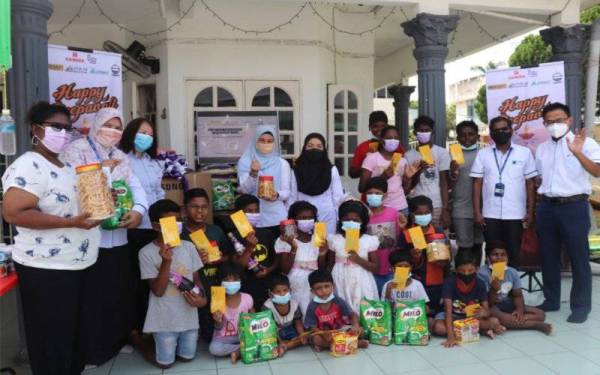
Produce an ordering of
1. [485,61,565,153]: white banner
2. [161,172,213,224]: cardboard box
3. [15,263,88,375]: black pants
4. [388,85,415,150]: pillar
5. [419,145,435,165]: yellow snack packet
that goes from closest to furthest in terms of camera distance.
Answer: [15,263,88,375]: black pants
[419,145,435,165]: yellow snack packet
[161,172,213,224]: cardboard box
[485,61,565,153]: white banner
[388,85,415,150]: pillar

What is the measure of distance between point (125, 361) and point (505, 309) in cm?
314

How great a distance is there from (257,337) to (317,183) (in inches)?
57.1

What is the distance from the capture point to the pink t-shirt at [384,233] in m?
4.32

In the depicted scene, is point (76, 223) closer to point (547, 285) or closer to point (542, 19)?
point (547, 285)

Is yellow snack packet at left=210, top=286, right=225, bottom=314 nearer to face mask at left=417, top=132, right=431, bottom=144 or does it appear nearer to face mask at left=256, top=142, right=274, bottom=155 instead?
face mask at left=256, top=142, right=274, bottom=155

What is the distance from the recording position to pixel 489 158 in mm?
4730

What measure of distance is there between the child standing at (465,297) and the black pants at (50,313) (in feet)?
8.87

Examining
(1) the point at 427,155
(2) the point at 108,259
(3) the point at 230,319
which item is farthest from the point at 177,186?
(1) the point at 427,155

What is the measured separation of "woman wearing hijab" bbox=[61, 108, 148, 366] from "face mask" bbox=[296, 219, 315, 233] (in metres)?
1.22

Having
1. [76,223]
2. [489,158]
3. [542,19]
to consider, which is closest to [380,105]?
[542,19]

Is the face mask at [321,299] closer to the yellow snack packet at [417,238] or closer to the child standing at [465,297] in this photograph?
the yellow snack packet at [417,238]

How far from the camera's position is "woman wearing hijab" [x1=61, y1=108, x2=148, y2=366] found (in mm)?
3207

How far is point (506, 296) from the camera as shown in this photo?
439 cm

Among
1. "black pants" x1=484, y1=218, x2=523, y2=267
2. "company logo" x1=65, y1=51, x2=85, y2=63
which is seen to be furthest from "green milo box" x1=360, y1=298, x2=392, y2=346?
"company logo" x1=65, y1=51, x2=85, y2=63
